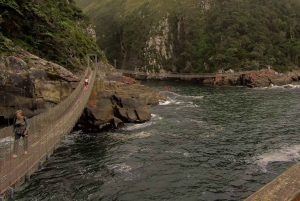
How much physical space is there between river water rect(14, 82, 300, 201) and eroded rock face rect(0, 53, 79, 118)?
→ 182 inches

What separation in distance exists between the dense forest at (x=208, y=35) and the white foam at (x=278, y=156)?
49366 millimetres

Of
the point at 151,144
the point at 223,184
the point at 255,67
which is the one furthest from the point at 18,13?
the point at 255,67

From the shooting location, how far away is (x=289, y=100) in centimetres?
3822

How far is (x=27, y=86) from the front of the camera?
25.0m

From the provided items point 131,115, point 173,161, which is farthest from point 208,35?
point 173,161

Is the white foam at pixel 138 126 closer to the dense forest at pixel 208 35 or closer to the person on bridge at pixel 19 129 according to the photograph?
the person on bridge at pixel 19 129

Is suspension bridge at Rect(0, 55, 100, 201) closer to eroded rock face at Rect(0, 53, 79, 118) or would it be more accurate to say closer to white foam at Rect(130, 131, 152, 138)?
white foam at Rect(130, 131, 152, 138)

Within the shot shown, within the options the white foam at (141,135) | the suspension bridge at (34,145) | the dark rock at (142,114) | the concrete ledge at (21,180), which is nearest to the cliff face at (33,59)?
the dark rock at (142,114)

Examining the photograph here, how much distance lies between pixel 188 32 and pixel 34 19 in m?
61.7

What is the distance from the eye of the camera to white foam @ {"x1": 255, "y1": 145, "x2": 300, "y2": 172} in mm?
16844

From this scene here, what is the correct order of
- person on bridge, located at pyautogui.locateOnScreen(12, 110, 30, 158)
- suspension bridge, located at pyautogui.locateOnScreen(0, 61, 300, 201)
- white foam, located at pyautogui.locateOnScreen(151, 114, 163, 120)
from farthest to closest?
white foam, located at pyautogui.locateOnScreen(151, 114, 163, 120) → person on bridge, located at pyautogui.locateOnScreen(12, 110, 30, 158) → suspension bridge, located at pyautogui.locateOnScreen(0, 61, 300, 201)

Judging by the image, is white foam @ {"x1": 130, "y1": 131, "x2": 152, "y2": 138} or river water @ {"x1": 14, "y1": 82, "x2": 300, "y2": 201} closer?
river water @ {"x1": 14, "y1": 82, "x2": 300, "y2": 201}

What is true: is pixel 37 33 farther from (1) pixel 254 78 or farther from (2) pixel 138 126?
(1) pixel 254 78

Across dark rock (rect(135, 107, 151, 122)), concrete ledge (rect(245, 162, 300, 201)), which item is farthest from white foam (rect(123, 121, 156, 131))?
concrete ledge (rect(245, 162, 300, 201))
